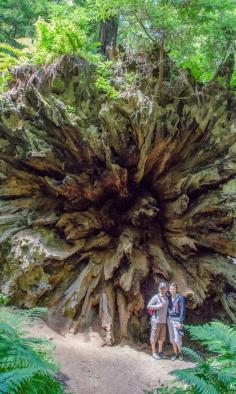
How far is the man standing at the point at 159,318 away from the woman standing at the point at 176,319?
0.36ft

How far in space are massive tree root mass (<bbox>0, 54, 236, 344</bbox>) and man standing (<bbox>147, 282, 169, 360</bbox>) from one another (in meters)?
0.53

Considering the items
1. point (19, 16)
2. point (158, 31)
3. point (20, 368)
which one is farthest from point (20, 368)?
point (19, 16)

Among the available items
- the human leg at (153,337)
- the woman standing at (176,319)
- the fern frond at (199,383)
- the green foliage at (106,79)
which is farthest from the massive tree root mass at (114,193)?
the fern frond at (199,383)

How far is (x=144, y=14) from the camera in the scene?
6316 mm

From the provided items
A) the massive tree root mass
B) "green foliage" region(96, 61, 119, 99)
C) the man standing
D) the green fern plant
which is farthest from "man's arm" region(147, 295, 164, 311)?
"green foliage" region(96, 61, 119, 99)

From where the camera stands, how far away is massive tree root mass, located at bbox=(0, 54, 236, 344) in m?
6.70

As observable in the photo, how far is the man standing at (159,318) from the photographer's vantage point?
20.1 feet

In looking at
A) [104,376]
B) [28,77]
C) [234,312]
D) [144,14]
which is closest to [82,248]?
[104,376]

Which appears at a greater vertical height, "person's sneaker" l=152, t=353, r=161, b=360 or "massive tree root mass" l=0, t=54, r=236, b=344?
"massive tree root mass" l=0, t=54, r=236, b=344

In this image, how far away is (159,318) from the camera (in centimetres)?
614

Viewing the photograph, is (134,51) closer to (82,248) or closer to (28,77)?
(28,77)

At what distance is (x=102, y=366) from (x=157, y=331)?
4.06 feet

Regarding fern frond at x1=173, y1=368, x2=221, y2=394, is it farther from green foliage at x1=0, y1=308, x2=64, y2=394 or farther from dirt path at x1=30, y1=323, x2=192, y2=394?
dirt path at x1=30, y1=323, x2=192, y2=394

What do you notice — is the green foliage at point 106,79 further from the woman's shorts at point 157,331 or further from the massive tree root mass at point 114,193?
the woman's shorts at point 157,331
